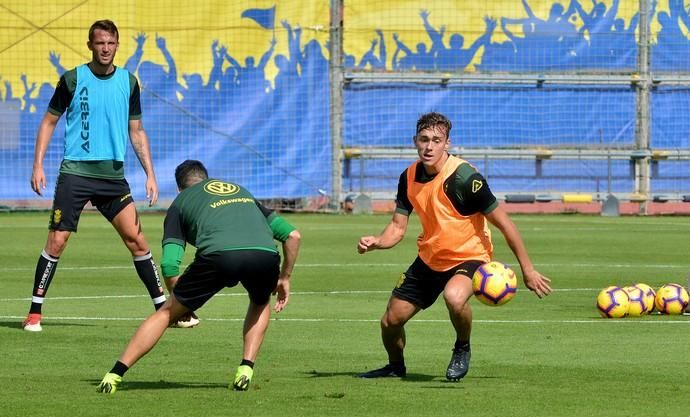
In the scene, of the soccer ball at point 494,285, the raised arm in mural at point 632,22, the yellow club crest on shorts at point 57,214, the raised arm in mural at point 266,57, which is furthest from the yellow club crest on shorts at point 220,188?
the raised arm in mural at point 632,22

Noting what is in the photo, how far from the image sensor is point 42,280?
41.1 feet

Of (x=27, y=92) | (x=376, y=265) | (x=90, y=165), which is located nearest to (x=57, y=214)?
(x=90, y=165)

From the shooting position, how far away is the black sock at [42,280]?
12359 millimetres

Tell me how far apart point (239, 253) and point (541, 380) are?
88.3 inches

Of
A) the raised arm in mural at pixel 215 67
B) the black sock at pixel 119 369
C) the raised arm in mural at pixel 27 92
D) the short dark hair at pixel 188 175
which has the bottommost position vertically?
the black sock at pixel 119 369

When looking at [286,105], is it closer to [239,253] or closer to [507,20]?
[507,20]

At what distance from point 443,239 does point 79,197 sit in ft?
12.7

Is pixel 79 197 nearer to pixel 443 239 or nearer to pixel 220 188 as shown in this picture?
pixel 220 188

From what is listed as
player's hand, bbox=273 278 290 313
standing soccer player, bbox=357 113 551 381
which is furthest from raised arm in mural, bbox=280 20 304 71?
player's hand, bbox=273 278 290 313

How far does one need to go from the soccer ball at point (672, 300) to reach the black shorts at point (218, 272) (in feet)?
19.8

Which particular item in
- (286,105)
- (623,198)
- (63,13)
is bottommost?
(623,198)

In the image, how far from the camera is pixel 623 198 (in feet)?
112

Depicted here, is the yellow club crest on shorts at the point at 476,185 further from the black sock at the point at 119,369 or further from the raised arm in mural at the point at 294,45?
the raised arm in mural at the point at 294,45

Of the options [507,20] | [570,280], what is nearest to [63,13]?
[507,20]
